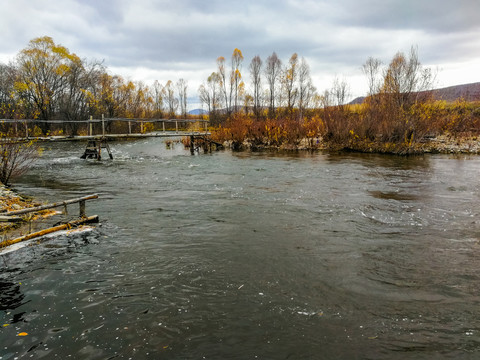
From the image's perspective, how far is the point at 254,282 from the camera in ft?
13.4

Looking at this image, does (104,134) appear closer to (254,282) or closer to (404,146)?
(254,282)

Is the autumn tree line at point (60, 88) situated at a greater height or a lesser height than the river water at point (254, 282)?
greater

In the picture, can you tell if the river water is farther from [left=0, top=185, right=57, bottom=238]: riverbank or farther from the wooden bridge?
the wooden bridge

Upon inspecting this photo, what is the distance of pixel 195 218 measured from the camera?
6.95m

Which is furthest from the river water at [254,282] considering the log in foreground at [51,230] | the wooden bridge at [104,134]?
the wooden bridge at [104,134]

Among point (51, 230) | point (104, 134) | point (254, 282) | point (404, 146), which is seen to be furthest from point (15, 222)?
point (404, 146)

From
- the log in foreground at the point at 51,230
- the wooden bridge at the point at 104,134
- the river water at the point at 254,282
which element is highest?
the wooden bridge at the point at 104,134

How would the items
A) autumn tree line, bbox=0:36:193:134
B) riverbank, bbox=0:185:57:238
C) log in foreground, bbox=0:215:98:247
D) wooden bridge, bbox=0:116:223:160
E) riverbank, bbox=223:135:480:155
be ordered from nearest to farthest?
log in foreground, bbox=0:215:98:247, riverbank, bbox=0:185:57:238, wooden bridge, bbox=0:116:223:160, riverbank, bbox=223:135:480:155, autumn tree line, bbox=0:36:193:134

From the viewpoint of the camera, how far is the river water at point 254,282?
292 centimetres

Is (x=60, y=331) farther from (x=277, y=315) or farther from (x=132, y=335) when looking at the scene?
(x=277, y=315)

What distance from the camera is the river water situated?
115 inches

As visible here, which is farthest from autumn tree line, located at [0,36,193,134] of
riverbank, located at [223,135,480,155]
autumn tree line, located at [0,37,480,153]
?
riverbank, located at [223,135,480,155]

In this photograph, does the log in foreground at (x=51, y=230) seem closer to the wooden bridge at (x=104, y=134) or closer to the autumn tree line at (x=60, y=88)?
the wooden bridge at (x=104, y=134)

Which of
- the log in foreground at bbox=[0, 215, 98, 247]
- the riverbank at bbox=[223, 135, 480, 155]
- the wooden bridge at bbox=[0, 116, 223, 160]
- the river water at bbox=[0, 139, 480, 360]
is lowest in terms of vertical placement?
the river water at bbox=[0, 139, 480, 360]
